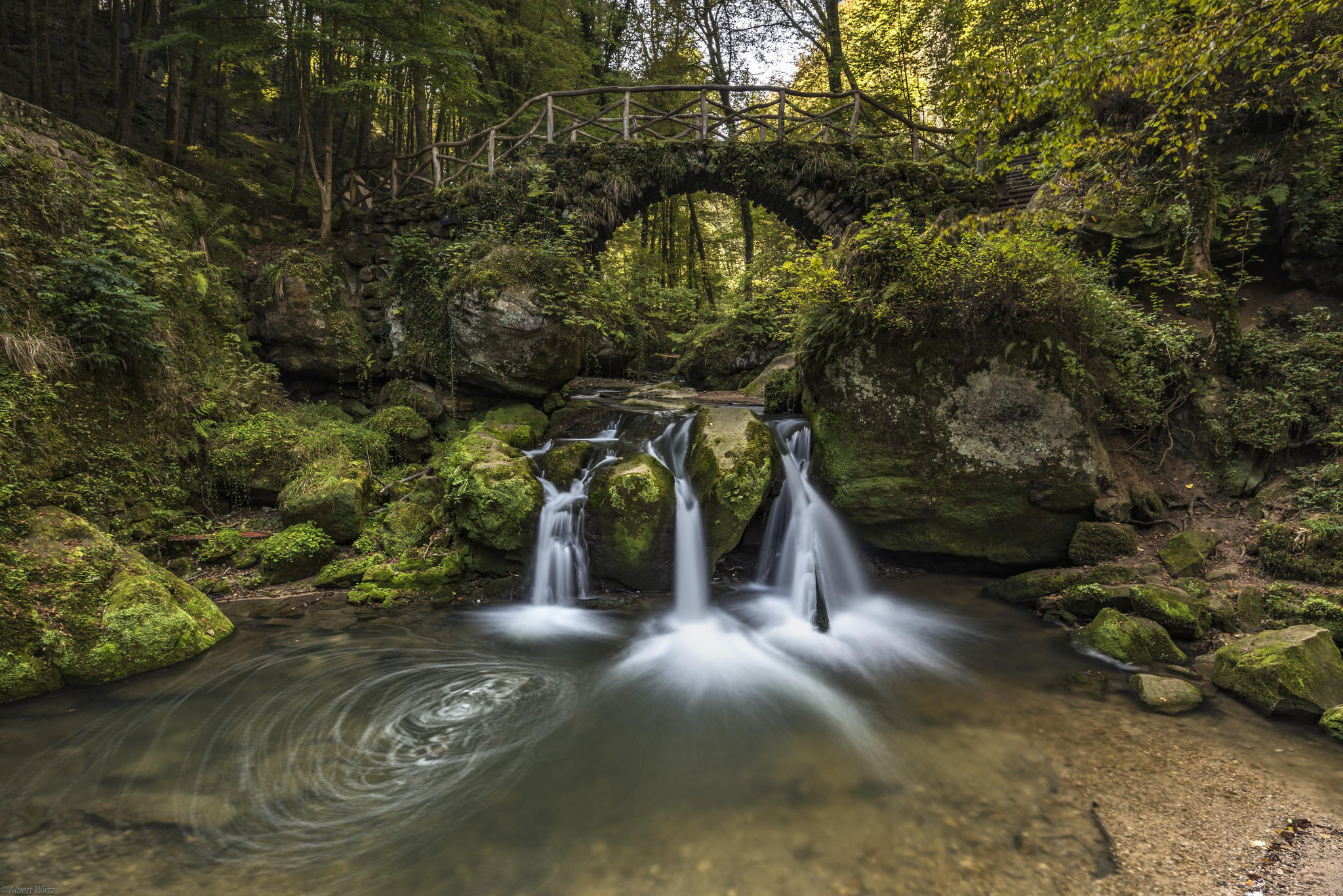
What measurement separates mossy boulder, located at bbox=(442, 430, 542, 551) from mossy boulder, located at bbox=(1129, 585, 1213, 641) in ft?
20.8

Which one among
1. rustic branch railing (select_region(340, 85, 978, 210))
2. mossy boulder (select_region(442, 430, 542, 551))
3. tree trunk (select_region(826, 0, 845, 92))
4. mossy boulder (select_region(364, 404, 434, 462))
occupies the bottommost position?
mossy boulder (select_region(442, 430, 542, 551))

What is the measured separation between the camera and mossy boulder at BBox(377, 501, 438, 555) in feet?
22.8

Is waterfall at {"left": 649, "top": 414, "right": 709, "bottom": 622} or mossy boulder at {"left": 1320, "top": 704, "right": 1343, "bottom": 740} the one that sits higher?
waterfall at {"left": 649, "top": 414, "right": 709, "bottom": 622}

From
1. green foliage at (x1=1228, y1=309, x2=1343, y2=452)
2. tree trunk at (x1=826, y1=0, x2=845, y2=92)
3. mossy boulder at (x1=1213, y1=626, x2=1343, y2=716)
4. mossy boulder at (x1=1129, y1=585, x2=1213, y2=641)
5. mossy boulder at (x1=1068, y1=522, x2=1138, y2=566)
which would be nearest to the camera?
mossy boulder at (x1=1213, y1=626, x2=1343, y2=716)

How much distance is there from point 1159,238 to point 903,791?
8.28m

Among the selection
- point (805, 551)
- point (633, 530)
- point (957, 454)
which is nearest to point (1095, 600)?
point (957, 454)

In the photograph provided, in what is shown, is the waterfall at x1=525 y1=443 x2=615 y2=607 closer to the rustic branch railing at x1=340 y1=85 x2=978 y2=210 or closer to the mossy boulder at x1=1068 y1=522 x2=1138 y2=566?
the mossy boulder at x1=1068 y1=522 x2=1138 y2=566

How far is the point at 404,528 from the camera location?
23.2ft

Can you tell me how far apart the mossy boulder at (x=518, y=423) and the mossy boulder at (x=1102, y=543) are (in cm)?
728

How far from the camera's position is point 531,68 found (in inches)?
607

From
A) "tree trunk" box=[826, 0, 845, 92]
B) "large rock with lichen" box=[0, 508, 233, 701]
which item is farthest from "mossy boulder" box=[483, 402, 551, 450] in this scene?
"tree trunk" box=[826, 0, 845, 92]

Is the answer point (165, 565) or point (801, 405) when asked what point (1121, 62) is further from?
point (165, 565)

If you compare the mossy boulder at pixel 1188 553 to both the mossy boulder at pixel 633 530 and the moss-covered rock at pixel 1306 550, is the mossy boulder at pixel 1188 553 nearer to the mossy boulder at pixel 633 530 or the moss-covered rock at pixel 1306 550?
the moss-covered rock at pixel 1306 550

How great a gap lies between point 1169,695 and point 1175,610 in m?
1.30
